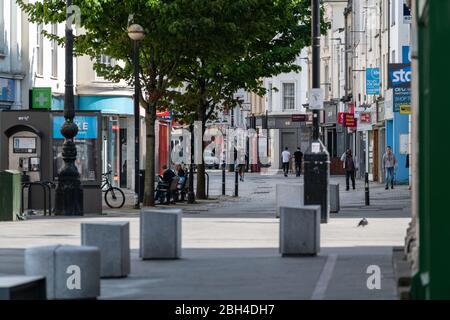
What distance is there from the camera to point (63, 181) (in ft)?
113

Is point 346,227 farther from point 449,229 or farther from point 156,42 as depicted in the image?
point 449,229

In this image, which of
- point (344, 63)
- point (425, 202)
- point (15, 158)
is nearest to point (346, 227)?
point (15, 158)

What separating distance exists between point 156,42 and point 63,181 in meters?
7.36

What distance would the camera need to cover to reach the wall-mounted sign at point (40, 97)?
46938mm

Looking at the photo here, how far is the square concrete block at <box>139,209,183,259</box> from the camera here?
20.2 m

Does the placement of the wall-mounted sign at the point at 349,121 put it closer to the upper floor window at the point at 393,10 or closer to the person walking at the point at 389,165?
the upper floor window at the point at 393,10

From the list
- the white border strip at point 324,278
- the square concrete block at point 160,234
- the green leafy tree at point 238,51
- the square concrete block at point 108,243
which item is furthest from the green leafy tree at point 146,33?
the square concrete block at point 108,243

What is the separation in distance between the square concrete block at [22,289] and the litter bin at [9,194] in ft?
69.6

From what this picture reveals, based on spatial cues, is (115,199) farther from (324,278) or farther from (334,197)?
(324,278)

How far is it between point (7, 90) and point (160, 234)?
24983 millimetres

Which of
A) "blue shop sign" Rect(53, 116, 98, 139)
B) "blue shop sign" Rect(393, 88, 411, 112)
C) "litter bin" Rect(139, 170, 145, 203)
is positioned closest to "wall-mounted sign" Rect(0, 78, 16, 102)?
"litter bin" Rect(139, 170, 145, 203)

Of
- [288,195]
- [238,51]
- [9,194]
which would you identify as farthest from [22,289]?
[238,51]

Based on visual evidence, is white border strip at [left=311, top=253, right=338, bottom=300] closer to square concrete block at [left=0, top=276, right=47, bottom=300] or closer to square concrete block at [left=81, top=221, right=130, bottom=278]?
square concrete block at [left=81, top=221, right=130, bottom=278]

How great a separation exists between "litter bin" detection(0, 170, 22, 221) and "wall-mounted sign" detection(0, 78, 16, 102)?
12025 millimetres
